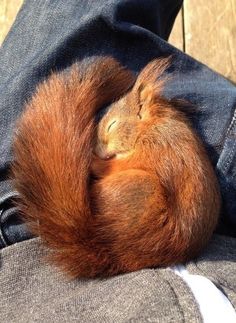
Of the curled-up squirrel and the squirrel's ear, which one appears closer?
the curled-up squirrel

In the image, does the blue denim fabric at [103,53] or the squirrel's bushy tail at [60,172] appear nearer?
the squirrel's bushy tail at [60,172]

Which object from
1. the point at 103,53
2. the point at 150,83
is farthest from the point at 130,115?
the point at 103,53

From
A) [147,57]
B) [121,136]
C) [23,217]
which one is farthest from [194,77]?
[23,217]

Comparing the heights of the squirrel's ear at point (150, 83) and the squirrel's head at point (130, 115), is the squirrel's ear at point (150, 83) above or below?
above

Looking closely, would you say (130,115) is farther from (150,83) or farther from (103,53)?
(103,53)

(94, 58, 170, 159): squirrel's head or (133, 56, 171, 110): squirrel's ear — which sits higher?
(133, 56, 171, 110): squirrel's ear
